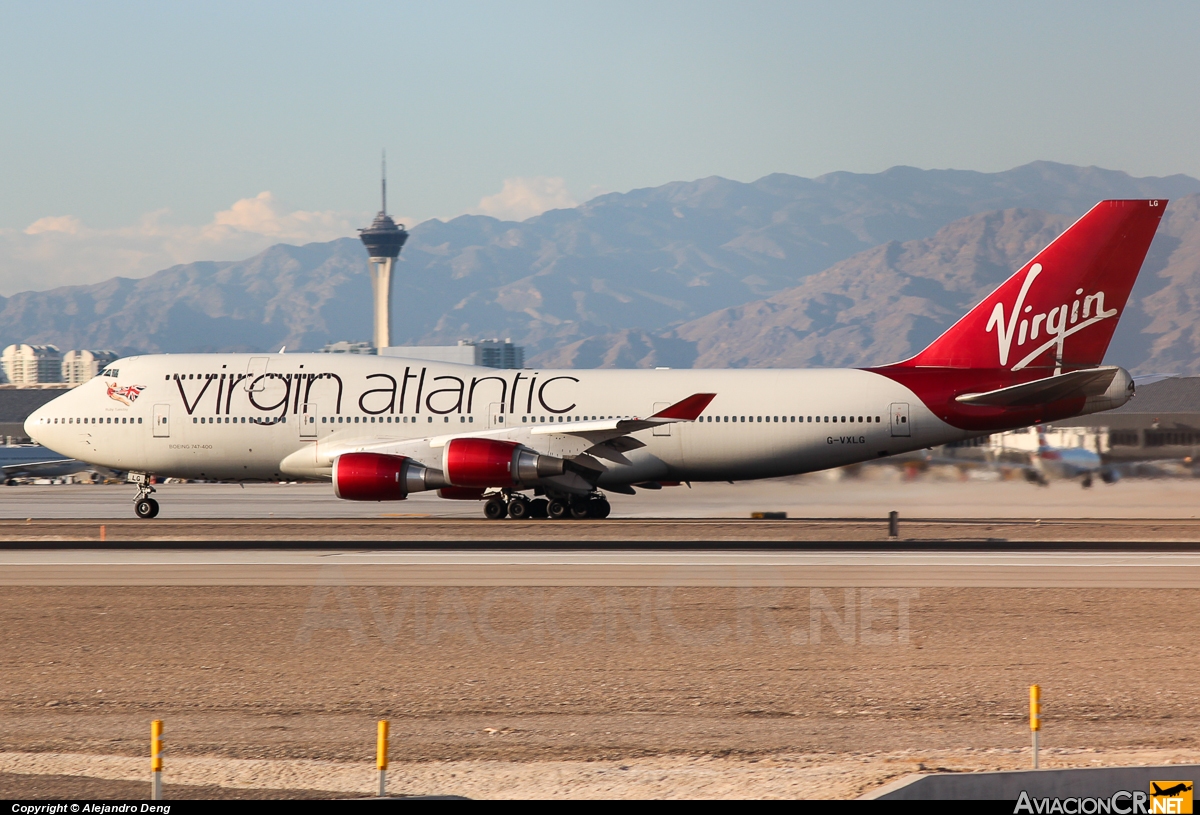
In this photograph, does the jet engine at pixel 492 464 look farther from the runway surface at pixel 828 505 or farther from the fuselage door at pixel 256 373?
the fuselage door at pixel 256 373

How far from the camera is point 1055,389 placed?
35.5 meters

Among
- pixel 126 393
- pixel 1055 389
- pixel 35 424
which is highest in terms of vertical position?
pixel 126 393

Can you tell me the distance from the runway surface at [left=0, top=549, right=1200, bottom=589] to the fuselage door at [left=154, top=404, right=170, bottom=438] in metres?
10.2

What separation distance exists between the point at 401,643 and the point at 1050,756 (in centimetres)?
974

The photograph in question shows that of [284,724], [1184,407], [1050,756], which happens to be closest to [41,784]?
[284,724]

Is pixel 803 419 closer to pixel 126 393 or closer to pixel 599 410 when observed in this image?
pixel 599 410

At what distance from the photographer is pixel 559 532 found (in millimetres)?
33844

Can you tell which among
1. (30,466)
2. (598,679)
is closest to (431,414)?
(598,679)

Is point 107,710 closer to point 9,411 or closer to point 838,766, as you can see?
point 838,766

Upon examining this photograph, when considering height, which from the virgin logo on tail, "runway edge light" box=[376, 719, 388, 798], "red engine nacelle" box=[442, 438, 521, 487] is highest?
the virgin logo on tail

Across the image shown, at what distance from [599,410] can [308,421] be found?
9165 mm

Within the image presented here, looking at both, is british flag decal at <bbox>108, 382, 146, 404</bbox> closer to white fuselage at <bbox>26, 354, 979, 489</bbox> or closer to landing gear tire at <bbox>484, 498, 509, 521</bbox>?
white fuselage at <bbox>26, 354, 979, 489</bbox>

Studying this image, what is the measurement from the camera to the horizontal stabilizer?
35156 millimetres

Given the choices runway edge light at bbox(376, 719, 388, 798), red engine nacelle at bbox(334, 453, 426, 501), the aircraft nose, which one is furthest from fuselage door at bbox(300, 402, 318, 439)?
runway edge light at bbox(376, 719, 388, 798)
